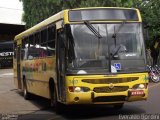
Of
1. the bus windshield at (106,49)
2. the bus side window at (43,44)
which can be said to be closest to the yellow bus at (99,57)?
the bus windshield at (106,49)

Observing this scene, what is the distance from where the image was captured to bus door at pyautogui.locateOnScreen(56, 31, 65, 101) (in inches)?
543

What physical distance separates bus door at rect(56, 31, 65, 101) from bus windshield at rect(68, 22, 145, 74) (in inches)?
18.5

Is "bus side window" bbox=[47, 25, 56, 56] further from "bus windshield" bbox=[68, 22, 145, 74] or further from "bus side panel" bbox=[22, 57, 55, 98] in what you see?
"bus windshield" bbox=[68, 22, 145, 74]

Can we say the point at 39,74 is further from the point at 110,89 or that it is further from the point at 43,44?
the point at 110,89

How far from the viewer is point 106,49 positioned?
44.6 ft

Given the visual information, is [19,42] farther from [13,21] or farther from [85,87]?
[13,21]

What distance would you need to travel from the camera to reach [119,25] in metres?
13.9

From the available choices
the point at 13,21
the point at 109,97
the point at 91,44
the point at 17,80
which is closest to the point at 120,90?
the point at 109,97

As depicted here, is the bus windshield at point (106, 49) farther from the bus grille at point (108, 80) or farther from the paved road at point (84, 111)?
the paved road at point (84, 111)

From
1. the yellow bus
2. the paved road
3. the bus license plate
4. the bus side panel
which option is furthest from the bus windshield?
the bus side panel

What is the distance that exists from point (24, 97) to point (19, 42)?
2.55 meters

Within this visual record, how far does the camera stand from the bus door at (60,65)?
13.8m

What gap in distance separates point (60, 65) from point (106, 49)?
4.55 ft

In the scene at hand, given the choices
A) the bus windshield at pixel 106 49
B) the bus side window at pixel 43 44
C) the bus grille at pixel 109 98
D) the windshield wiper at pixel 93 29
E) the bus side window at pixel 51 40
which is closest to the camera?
the bus grille at pixel 109 98
